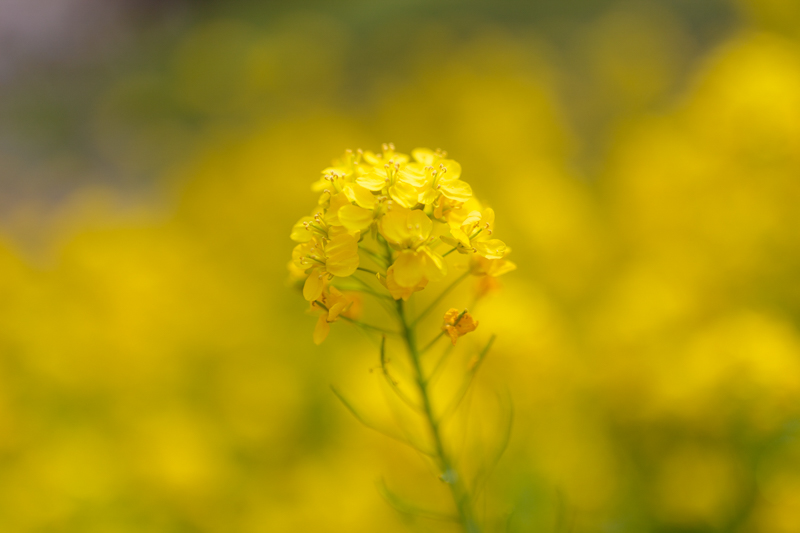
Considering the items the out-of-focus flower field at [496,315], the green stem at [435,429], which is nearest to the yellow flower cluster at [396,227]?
the green stem at [435,429]

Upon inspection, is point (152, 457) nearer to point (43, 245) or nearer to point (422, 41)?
point (43, 245)

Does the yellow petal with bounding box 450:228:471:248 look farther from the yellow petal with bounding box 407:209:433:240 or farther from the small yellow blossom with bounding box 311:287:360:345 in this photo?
the small yellow blossom with bounding box 311:287:360:345

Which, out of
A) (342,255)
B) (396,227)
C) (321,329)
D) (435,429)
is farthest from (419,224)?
(435,429)

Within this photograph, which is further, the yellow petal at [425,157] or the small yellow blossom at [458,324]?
the yellow petal at [425,157]

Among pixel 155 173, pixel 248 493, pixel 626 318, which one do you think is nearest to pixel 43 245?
pixel 155 173

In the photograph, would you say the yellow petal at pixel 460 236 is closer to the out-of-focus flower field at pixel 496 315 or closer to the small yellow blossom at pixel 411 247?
the small yellow blossom at pixel 411 247

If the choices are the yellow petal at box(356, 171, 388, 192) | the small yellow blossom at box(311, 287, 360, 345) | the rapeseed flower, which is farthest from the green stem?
the yellow petal at box(356, 171, 388, 192)

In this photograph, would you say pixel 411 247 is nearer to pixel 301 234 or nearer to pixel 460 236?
pixel 460 236
